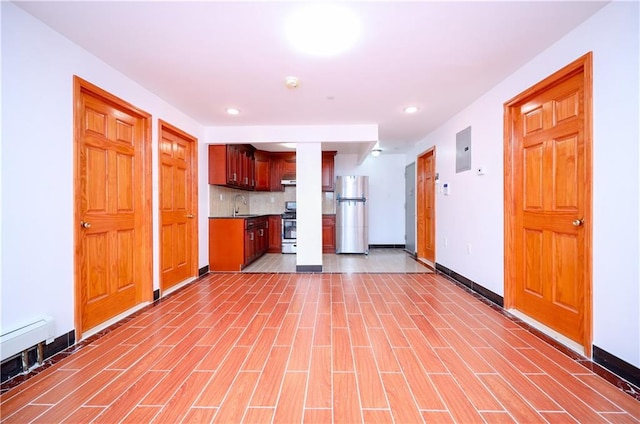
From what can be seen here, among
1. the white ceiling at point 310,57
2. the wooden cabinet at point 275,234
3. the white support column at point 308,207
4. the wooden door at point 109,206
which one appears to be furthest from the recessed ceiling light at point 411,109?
the wooden cabinet at point 275,234

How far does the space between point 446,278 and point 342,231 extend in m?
2.49

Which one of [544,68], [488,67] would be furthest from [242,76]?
[544,68]

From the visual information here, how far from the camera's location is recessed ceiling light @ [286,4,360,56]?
5.63 feet

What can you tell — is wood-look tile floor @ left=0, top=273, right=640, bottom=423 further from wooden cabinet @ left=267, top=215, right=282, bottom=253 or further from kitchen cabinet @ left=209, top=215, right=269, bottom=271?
wooden cabinet @ left=267, top=215, right=282, bottom=253

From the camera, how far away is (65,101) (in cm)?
196

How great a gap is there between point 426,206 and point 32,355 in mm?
5102

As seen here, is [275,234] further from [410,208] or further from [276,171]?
[410,208]

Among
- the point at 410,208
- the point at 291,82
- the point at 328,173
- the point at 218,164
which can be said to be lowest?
the point at 410,208

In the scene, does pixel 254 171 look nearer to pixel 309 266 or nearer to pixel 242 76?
pixel 309 266

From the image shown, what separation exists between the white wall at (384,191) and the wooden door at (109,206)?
4.47 metres

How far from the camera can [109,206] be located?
245 centimetres

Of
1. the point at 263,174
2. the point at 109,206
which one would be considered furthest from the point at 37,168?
the point at 263,174

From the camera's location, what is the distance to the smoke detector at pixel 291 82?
2.57m

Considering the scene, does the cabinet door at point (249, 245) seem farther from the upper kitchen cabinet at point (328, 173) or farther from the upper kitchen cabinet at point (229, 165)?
the upper kitchen cabinet at point (328, 173)
